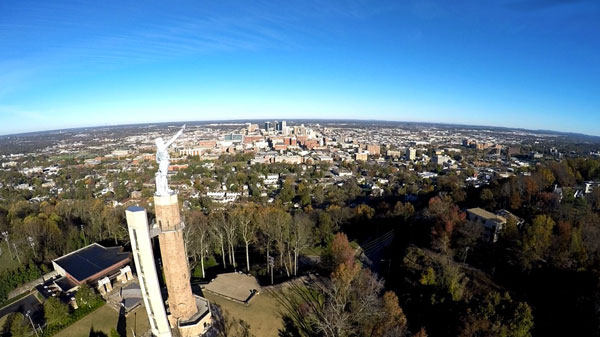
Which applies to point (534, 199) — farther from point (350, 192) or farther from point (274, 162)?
point (274, 162)

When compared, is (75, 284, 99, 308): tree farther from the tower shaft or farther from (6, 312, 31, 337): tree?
the tower shaft

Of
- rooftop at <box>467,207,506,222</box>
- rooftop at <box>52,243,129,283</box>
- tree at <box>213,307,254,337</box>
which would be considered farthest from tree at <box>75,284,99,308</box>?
rooftop at <box>467,207,506,222</box>

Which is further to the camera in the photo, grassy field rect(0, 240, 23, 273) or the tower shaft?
grassy field rect(0, 240, 23, 273)

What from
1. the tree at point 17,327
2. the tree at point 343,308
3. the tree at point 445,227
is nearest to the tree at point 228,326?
the tree at point 343,308

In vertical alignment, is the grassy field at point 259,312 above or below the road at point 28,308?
above

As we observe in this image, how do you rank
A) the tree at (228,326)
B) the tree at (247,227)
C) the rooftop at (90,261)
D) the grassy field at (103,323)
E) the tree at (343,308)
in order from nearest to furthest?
the tree at (228,326) → the tree at (343,308) → the grassy field at (103,323) → the rooftop at (90,261) → the tree at (247,227)

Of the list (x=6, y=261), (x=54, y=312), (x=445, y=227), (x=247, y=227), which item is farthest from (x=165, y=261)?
(x=6, y=261)

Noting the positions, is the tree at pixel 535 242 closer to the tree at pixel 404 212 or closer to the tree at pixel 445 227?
the tree at pixel 445 227
